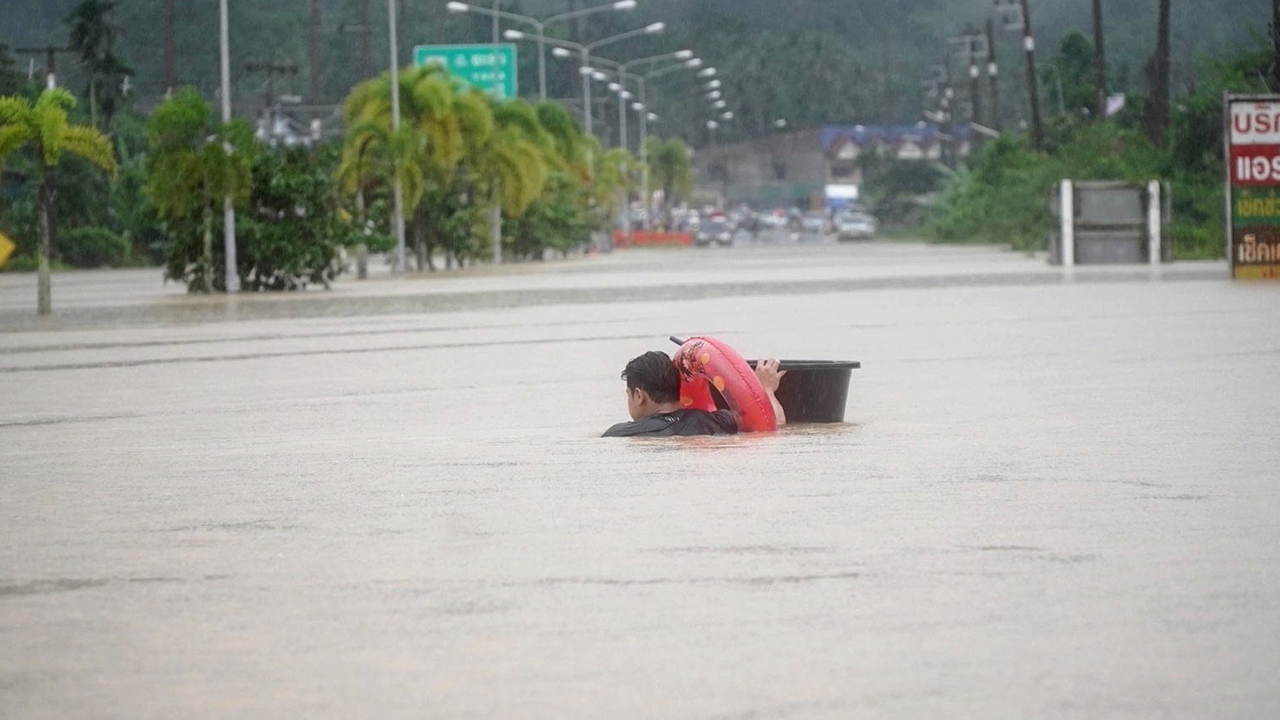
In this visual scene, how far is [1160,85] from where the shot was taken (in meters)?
68.1

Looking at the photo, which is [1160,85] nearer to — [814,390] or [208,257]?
[208,257]

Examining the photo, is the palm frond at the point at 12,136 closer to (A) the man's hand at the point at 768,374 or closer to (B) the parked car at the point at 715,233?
(A) the man's hand at the point at 768,374

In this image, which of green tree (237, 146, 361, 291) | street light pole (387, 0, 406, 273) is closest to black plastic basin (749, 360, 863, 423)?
green tree (237, 146, 361, 291)

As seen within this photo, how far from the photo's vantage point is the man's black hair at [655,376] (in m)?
13.4

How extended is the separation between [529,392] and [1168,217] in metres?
37.9

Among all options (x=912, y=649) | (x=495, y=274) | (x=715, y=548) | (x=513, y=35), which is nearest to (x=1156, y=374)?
(x=715, y=548)

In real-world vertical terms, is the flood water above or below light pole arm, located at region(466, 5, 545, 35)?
below

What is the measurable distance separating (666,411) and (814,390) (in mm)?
1185

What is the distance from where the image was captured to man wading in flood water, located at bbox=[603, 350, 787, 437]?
44.5 ft

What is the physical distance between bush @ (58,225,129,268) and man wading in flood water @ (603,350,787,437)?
71.5 metres

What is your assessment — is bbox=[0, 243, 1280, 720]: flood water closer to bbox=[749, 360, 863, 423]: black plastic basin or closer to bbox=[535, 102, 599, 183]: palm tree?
bbox=[749, 360, 863, 423]: black plastic basin

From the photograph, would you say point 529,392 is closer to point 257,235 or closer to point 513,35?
point 257,235

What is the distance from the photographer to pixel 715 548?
930cm

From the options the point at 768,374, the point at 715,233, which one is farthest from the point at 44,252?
the point at 715,233
